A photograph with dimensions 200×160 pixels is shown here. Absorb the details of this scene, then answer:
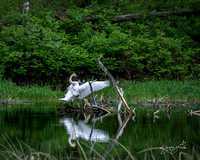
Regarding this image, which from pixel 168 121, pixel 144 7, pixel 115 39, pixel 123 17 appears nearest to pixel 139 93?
pixel 168 121

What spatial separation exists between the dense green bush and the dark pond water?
9.28m

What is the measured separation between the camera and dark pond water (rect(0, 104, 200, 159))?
6.06m

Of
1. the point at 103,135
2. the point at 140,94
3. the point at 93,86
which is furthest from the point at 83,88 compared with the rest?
the point at 103,135

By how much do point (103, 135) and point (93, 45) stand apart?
A: 14779mm

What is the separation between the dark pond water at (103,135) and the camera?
19.9 ft

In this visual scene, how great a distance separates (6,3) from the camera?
4.20m

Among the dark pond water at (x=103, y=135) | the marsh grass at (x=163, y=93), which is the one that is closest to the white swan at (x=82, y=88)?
the dark pond water at (x=103, y=135)

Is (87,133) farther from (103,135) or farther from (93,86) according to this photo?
(93,86)

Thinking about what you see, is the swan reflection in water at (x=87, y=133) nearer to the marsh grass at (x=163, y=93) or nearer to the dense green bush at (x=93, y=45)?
the marsh grass at (x=163, y=93)

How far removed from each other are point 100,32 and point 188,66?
601 centimetres

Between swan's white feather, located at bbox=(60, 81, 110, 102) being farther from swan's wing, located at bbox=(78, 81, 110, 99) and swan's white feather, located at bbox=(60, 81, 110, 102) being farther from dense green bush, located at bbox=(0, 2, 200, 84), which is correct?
dense green bush, located at bbox=(0, 2, 200, 84)

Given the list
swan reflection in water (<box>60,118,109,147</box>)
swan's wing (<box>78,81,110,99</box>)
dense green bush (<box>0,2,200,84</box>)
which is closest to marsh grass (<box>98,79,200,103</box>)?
swan's wing (<box>78,81,110,99</box>)

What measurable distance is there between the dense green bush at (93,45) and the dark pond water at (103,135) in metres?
9.28

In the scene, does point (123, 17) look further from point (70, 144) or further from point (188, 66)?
point (70, 144)
